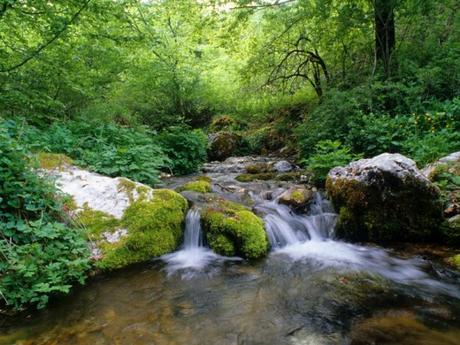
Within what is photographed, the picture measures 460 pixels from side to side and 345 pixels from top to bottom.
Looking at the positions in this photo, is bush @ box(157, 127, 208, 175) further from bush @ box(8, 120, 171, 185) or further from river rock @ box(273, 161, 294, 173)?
river rock @ box(273, 161, 294, 173)

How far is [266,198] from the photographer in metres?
6.07

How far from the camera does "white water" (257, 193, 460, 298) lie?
12.3 feet

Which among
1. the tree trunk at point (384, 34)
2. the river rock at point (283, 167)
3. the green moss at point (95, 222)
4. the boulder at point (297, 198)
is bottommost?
the green moss at point (95, 222)

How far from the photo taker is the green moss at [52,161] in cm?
489

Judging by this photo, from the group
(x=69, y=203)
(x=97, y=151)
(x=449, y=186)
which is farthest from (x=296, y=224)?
(x=97, y=151)

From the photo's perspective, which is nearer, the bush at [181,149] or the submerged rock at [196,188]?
the submerged rock at [196,188]

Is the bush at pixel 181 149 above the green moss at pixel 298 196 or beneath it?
above

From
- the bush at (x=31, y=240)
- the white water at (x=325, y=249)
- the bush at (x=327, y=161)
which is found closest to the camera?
the bush at (x=31, y=240)

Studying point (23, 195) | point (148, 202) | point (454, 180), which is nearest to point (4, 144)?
point (23, 195)

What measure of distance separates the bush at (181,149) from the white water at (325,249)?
3720 millimetres

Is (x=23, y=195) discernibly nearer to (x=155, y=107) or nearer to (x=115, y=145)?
(x=115, y=145)

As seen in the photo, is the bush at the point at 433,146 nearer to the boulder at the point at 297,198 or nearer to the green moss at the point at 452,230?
the green moss at the point at 452,230

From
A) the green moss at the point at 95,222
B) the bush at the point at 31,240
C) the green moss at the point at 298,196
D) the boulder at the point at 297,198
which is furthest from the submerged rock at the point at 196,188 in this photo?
the bush at the point at 31,240

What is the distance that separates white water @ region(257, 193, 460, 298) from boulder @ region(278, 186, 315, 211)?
0.12 m
